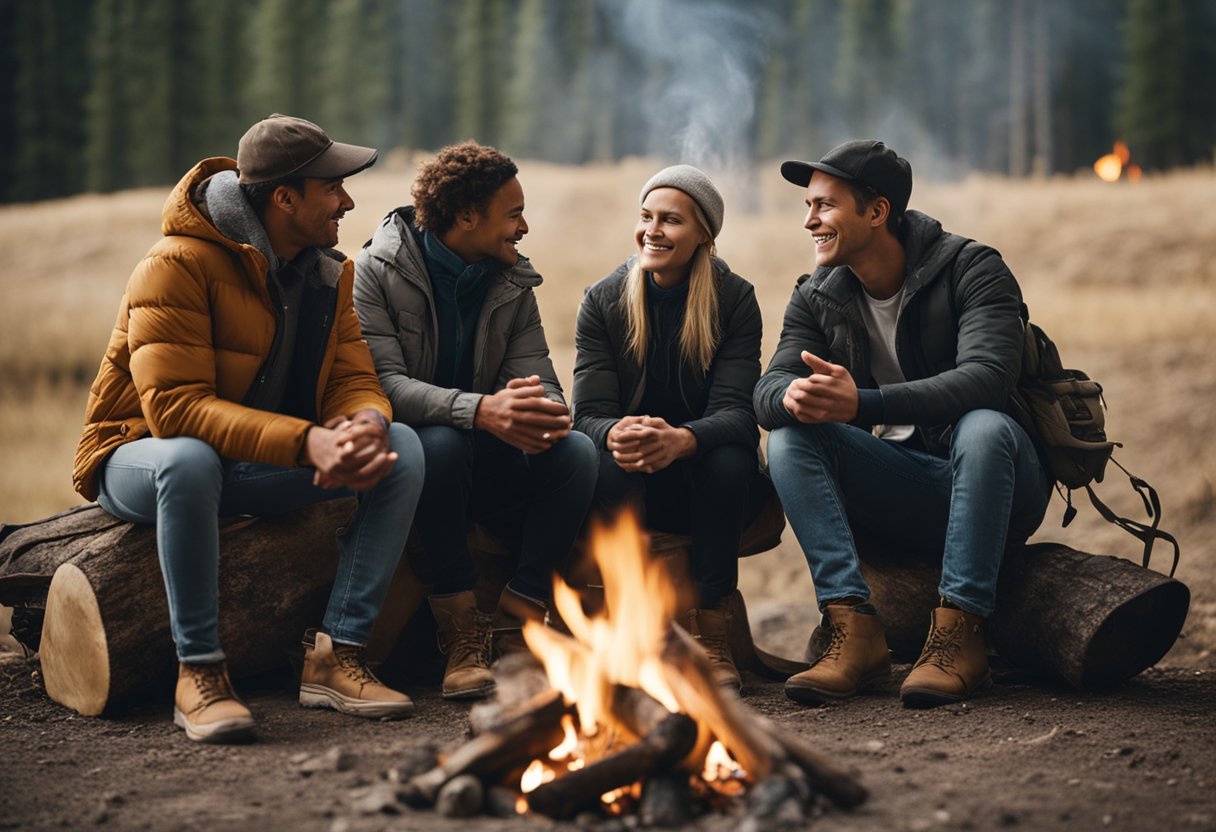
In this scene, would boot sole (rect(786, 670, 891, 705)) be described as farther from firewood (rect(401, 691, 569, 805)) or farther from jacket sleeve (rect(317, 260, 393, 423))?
jacket sleeve (rect(317, 260, 393, 423))

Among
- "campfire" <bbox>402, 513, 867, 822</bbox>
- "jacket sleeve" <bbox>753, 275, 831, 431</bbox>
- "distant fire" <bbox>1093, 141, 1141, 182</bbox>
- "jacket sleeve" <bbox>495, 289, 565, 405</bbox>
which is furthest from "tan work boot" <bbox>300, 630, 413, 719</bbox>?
"distant fire" <bbox>1093, 141, 1141, 182</bbox>

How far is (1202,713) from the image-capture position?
12.6ft

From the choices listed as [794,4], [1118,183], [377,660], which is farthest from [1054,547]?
[794,4]

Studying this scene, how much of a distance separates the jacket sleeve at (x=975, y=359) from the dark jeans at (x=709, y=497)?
22.3 inches

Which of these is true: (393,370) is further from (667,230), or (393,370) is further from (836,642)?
(836,642)

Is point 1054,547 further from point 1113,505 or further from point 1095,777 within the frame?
point 1113,505

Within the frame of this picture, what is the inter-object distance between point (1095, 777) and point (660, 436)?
1735 millimetres

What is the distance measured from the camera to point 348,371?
4066mm

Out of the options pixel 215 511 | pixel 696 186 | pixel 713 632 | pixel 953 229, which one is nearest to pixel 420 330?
pixel 215 511

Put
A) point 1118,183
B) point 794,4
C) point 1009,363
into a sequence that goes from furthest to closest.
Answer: point 794,4, point 1118,183, point 1009,363

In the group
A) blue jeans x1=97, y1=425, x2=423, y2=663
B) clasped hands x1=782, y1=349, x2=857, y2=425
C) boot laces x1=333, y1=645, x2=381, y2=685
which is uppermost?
clasped hands x1=782, y1=349, x2=857, y2=425

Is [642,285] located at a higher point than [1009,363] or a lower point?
higher

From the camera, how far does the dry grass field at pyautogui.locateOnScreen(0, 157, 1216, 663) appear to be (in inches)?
331

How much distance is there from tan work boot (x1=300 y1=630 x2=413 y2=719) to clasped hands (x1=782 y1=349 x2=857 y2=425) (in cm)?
162
